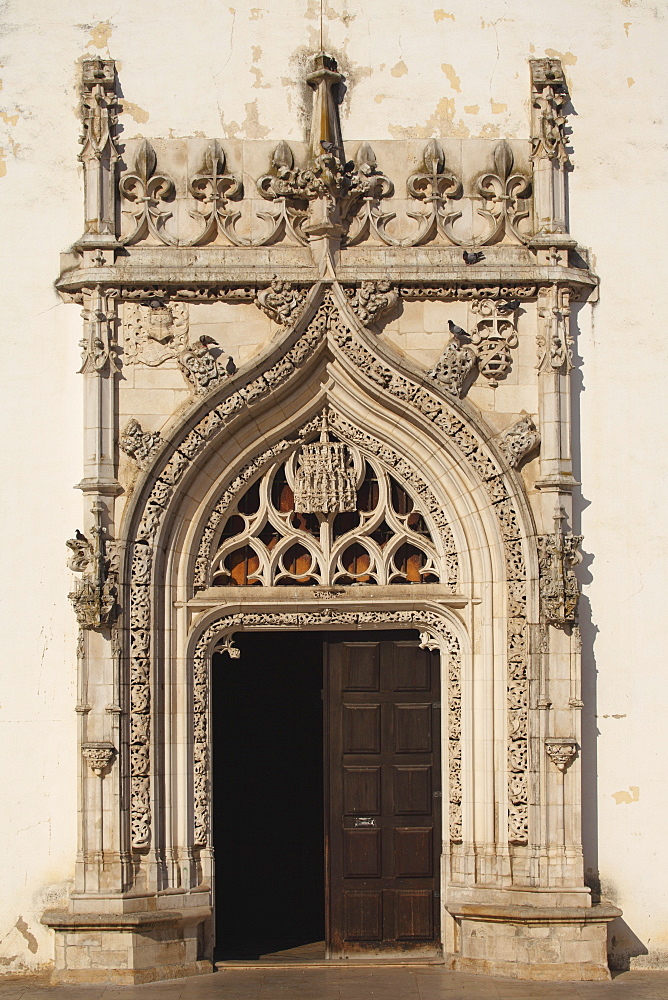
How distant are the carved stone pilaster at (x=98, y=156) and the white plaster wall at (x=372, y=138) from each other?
204mm

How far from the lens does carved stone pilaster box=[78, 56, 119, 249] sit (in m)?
11.4

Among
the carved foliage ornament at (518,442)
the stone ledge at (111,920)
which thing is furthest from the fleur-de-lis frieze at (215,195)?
the stone ledge at (111,920)

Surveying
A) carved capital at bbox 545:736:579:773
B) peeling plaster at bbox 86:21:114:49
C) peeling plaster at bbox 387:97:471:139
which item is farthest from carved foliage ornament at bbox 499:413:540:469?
peeling plaster at bbox 86:21:114:49

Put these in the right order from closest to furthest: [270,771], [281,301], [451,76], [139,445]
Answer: [139,445] → [281,301] → [451,76] → [270,771]

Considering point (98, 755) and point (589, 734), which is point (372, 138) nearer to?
point (589, 734)

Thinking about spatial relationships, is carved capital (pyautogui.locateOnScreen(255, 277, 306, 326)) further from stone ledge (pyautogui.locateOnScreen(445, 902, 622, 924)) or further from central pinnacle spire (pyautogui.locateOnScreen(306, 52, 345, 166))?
stone ledge (pyautogui.locateOnScreen(445, 902, 622, 924))

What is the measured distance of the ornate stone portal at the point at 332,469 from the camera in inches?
442

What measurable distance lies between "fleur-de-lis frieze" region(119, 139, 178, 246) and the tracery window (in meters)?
2.11

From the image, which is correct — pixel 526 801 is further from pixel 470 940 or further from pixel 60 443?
pixel 60 443

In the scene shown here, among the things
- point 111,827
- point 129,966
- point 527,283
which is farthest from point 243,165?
point 129,966

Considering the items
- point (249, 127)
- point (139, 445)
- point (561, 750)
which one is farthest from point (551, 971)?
point (249, 127)

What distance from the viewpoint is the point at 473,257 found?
11.5 meters

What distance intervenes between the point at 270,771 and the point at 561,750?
4408 mm

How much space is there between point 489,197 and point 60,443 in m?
3.97
